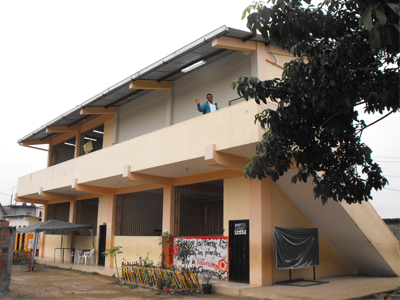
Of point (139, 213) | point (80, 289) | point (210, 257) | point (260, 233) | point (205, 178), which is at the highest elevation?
point (205, 178)

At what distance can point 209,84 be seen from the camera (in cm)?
1316

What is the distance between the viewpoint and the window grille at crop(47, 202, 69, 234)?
23203mm

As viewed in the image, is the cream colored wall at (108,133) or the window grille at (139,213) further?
the cream colored wall at (108,133)

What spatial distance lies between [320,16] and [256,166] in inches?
108

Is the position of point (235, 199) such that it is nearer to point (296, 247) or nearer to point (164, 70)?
point (296, 247)

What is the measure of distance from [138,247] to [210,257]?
4.23 metres

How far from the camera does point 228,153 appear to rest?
10.5 m

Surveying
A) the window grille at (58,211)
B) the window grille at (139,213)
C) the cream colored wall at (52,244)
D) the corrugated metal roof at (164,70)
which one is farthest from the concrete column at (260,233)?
the window grille at (58,211)

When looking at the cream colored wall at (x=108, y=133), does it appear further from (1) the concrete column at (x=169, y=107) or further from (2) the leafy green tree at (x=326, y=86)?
(2) the leafy green tree at (x=326, y=86)

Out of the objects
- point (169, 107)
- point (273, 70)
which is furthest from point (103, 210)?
point (273, 70)

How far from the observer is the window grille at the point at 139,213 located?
15672 mm

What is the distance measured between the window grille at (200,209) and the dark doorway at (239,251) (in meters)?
0.87

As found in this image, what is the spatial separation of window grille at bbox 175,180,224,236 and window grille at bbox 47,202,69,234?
11724 millimetres

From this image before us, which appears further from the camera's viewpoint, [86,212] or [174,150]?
[86,212]
